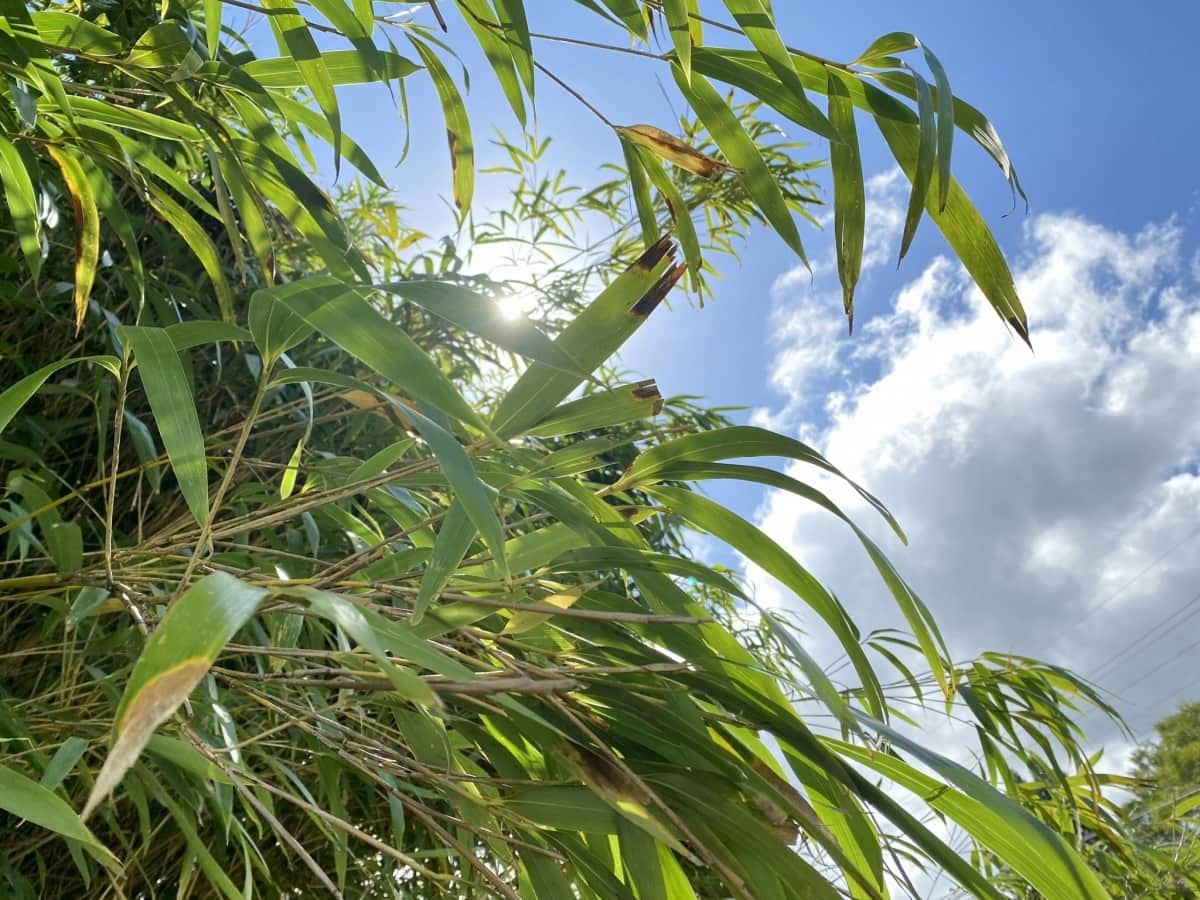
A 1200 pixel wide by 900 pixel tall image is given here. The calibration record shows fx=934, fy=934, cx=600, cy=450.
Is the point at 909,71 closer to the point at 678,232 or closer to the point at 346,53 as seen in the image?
the point at 678,232

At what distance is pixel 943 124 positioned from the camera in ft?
1.49

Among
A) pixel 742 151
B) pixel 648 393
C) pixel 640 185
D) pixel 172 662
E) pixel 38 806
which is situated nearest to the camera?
pixel 172 662

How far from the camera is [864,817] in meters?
0.47

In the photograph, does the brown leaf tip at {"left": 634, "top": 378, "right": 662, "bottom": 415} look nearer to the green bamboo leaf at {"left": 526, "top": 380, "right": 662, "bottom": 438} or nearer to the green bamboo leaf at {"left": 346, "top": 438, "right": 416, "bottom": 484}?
the green bamboo leaf at {"left": 526, "top": 380, "right": 662, "bottom": 438}

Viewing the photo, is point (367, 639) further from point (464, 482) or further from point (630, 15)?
point (630, 15)

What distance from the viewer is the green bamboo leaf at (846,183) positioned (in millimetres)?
523

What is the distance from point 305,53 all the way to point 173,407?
0.28 m

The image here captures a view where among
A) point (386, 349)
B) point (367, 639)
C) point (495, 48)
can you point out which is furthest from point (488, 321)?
point (495, 48)

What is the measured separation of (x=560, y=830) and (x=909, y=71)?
46cm

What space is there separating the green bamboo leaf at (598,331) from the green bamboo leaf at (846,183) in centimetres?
16

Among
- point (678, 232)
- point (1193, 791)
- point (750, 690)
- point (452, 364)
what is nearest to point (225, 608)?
point (750, 690)

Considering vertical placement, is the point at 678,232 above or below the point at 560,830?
above

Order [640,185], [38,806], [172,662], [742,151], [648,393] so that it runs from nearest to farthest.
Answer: [172,662], [38,806], [648,393], [742,151], [640,185]

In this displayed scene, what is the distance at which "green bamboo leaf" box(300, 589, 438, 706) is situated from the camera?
235 mm
